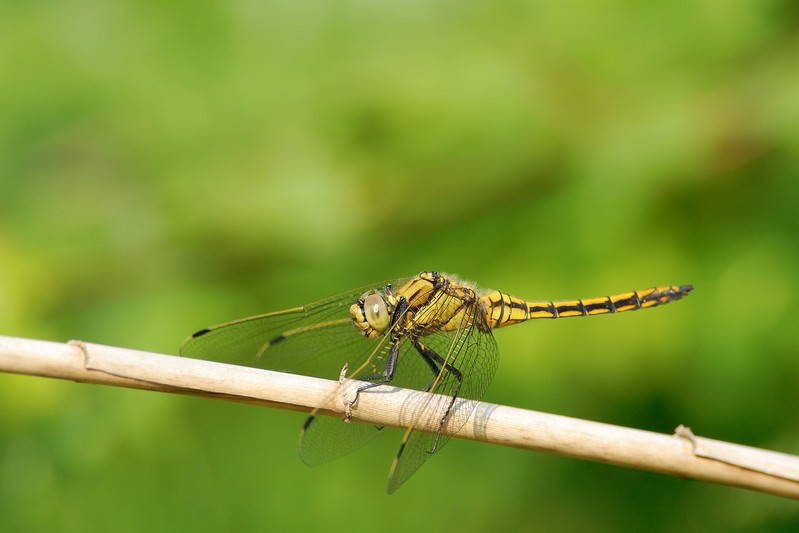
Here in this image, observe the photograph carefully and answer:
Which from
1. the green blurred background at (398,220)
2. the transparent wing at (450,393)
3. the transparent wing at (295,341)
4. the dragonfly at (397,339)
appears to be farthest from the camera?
the transparent wing at (295,341)

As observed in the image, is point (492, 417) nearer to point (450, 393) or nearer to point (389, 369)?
point (450, 393)

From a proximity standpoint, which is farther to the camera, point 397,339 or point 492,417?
point 397,339

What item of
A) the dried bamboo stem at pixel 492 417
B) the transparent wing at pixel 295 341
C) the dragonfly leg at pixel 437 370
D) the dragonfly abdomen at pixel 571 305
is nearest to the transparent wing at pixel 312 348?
the transparent wing at pixel 295 341

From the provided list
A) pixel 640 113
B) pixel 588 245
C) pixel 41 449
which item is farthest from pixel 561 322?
pixel 41 449

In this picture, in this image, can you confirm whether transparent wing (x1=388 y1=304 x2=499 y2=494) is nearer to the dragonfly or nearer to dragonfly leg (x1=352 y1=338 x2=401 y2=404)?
the dragonfly

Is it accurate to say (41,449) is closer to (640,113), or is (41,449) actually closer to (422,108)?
(422,108)

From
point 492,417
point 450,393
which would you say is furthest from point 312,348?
point 492,417

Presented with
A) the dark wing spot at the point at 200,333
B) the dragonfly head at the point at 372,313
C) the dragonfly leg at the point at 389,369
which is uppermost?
the dragonfly head at the point at 372,313

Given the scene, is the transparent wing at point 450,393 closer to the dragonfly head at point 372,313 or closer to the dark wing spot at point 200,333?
the dragonfly head at point 372,313
